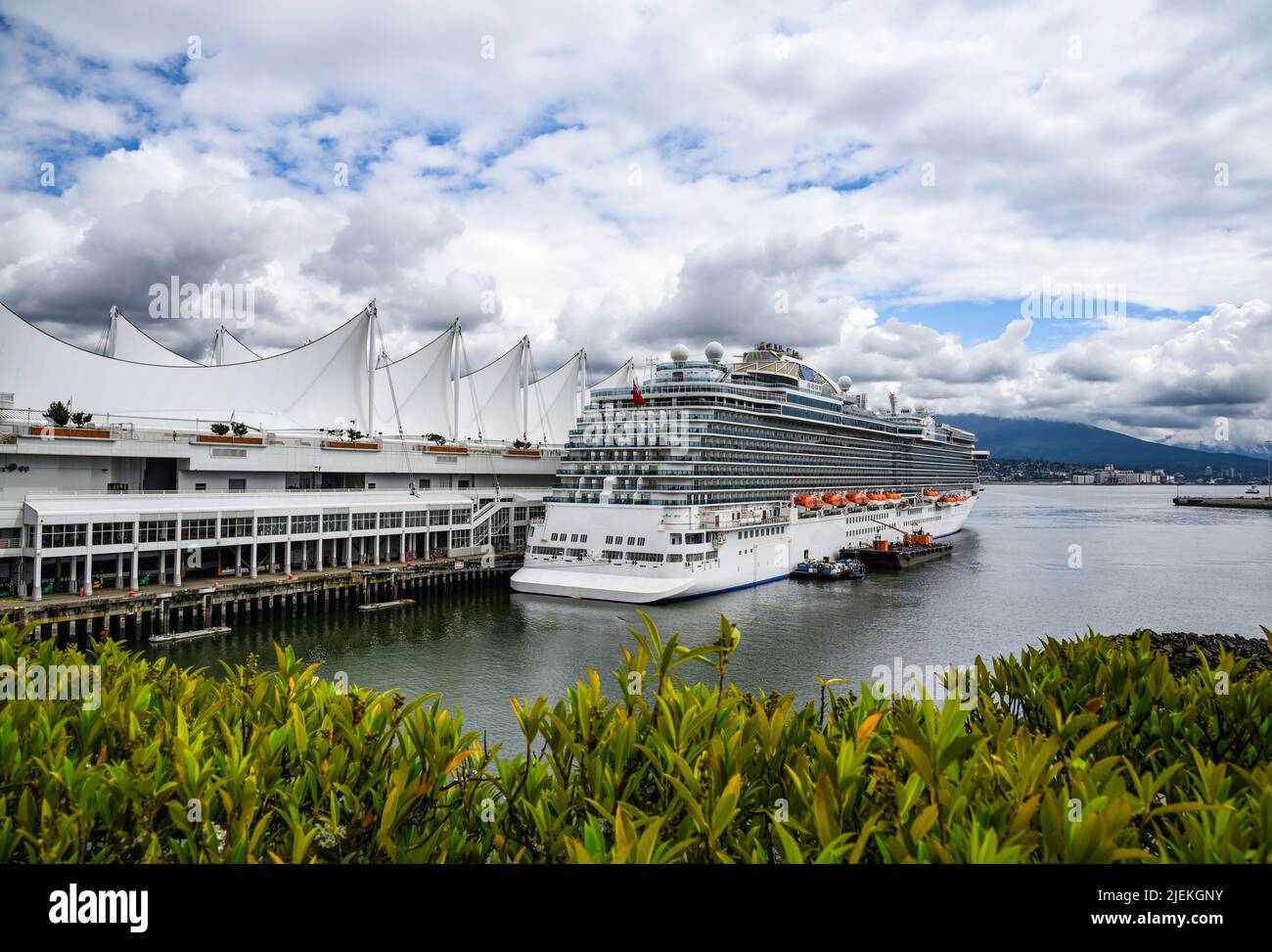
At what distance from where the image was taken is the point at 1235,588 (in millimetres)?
38156

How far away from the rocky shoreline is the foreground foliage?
10636 mm

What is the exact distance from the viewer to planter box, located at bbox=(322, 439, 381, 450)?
128ft

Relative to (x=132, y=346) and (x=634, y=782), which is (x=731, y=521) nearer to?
(x=634, y=782)

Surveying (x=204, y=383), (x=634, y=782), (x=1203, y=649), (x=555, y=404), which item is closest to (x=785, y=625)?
(x=1203, y=649)

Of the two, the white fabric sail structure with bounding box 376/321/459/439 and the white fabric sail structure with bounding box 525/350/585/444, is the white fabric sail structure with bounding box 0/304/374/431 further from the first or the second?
the white fabric sail structure with bounding box 525/350/585/444

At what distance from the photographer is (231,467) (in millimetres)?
34969

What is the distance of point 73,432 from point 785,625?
29705 mm

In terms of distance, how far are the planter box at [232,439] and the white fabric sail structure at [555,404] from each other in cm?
3466

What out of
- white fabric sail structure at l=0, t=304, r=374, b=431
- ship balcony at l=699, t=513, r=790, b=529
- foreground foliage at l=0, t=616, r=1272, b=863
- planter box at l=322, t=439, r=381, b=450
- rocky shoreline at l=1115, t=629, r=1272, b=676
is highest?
white fabric sail structure at l=0, t=304, r=374, b=431

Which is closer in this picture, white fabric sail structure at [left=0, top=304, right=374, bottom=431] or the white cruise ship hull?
the white cruise ship hull

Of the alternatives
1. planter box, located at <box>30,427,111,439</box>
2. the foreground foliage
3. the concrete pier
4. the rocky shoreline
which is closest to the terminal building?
planter box, located at <box>30,427,111,439</box>

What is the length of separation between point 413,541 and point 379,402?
72.3 ft
